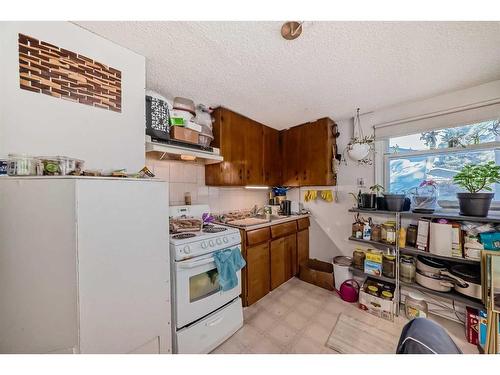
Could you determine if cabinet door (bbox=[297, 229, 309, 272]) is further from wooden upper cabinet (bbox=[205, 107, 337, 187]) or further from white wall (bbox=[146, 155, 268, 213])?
white wall (bbox=[146, 155, 268, 213])

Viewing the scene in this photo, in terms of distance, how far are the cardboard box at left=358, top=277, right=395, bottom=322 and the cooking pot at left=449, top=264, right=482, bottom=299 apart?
1.72 ft

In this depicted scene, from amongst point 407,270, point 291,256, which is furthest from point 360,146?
point 291,256

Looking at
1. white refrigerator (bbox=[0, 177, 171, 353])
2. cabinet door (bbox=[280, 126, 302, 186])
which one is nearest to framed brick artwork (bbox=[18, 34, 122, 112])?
white refrigerator (bbox=[0, 177, 171, 353])

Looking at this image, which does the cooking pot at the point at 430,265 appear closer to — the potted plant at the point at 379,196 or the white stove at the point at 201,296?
the potted plant at the point at 379,196

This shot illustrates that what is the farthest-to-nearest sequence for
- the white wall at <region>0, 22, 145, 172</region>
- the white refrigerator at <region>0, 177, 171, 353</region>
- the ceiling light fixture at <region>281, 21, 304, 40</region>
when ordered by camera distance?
the ceiling light fixture at <region>281, 21, 304, 40</region>
the white wall at <region>0, 22, 145, 172</region>
the white refrigerator at <region>0, 177, 171, 353</region>

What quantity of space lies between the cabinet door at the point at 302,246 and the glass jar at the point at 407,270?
114 cm

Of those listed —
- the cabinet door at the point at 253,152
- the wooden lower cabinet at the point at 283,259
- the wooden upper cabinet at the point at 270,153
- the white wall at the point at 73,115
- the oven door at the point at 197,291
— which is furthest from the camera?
the cabinet door at the point at 253,152

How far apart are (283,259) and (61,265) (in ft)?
6.97

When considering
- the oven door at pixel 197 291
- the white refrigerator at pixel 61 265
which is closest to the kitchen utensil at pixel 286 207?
the oven door at pixel 197 291

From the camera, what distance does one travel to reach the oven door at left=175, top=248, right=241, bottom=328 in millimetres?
1257

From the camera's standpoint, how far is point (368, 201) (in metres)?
2.04

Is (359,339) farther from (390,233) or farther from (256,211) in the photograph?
(256,211)

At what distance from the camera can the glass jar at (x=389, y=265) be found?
1.85m
